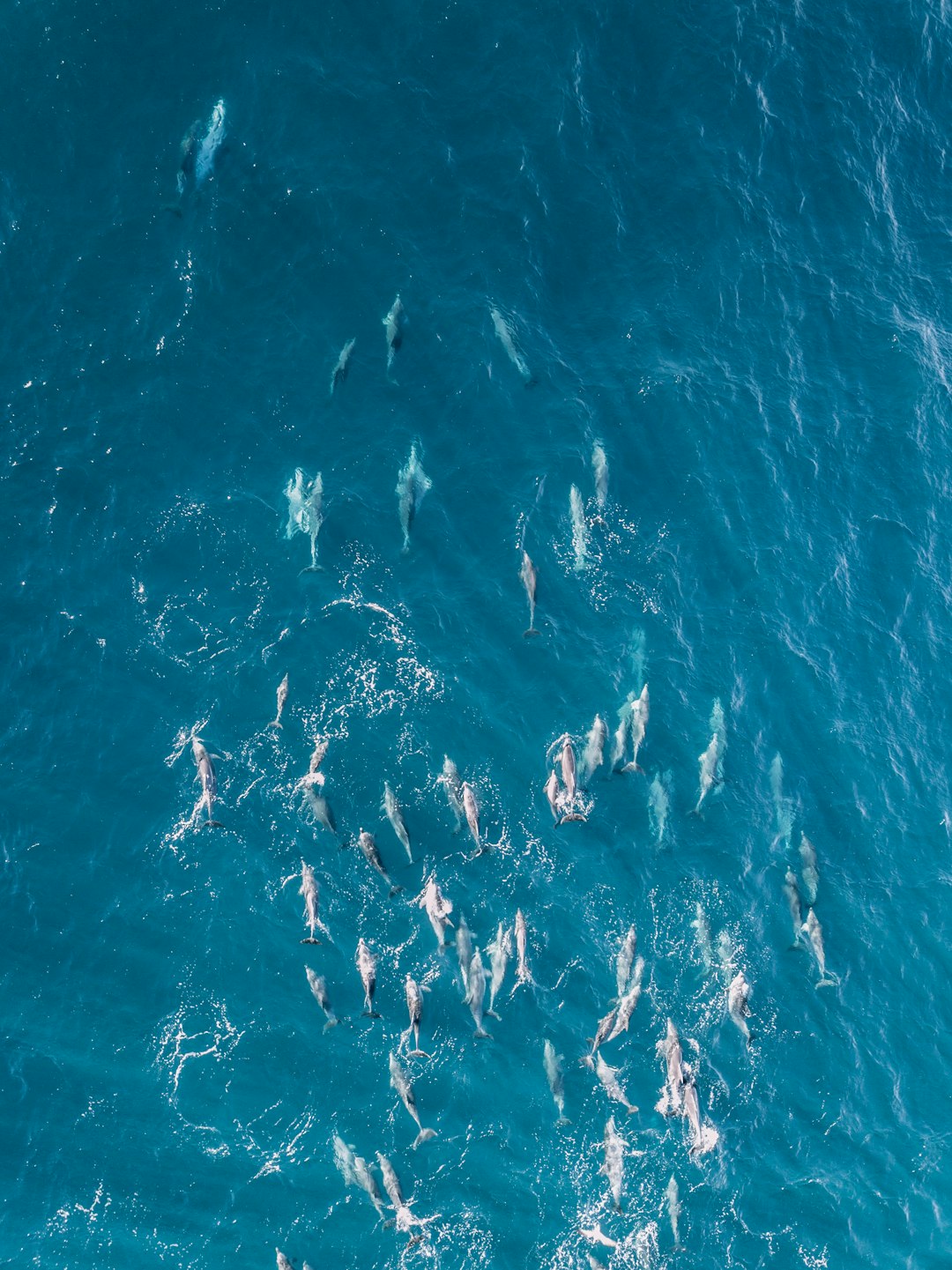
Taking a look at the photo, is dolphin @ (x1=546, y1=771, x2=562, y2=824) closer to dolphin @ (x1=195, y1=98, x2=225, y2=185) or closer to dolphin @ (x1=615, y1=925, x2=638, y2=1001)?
dolphin @ (x1=615, y1=925, x2=638, y2=1001)

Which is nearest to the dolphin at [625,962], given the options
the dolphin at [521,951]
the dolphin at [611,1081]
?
the dolphin at [611,1081]

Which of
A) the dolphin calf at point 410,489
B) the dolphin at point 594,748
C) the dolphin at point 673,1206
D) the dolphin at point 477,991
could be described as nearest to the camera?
the dolphin at point 477,991

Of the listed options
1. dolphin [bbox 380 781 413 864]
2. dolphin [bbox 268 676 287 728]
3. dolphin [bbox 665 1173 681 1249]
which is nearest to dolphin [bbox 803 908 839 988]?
dolphin [bbox 665 1173 681 1249]

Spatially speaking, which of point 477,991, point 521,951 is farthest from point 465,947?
point 521,951

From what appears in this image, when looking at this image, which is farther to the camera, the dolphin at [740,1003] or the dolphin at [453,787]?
the dolphin at [740,1003]

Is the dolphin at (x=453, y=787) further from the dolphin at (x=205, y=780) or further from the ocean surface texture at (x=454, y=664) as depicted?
the dolphin at (x=205, y=780)

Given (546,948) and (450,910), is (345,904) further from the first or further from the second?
(546,948)
